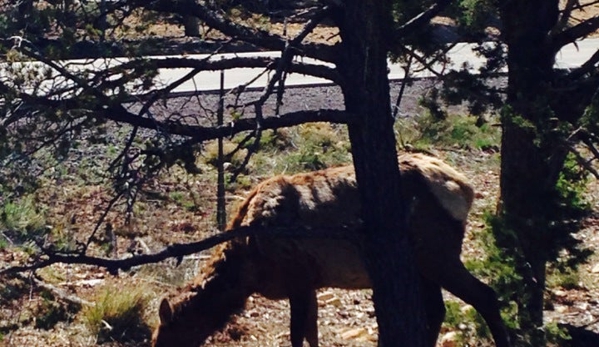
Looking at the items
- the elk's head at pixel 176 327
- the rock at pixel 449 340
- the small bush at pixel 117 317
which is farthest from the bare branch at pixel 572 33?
the small bush at pixel 117 317

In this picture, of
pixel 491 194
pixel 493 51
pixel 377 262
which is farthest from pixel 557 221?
pixel 491 194

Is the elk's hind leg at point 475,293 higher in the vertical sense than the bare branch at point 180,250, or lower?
lower

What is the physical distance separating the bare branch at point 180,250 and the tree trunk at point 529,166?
177cm

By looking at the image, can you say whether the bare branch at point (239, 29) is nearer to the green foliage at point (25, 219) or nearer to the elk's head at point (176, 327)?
the elk's head at point (176, 327)

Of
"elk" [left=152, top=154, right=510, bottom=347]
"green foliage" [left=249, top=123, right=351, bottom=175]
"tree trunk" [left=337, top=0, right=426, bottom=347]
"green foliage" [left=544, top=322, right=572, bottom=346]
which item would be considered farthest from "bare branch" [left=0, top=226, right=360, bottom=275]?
"green foliage" [left=249, top=123, right=351, bottom=175]

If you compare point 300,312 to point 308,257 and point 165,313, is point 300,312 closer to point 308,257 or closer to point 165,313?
point 308,257

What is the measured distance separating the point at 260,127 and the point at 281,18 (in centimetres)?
163

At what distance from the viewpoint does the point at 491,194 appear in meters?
13.5

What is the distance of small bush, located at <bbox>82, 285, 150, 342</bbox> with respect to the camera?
9461 mm

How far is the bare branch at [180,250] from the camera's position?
21.9 ft

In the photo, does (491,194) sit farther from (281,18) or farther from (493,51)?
(281,18)

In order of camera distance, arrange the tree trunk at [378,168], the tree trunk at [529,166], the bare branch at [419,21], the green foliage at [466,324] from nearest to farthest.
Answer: the tree trunk at [378,168], the bare branch at [419,21], the tree trunk at [529,166], the green foliage at [466,324]

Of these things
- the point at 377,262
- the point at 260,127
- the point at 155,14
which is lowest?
the point at 377,262

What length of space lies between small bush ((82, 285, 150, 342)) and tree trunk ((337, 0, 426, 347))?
9.87 ft
